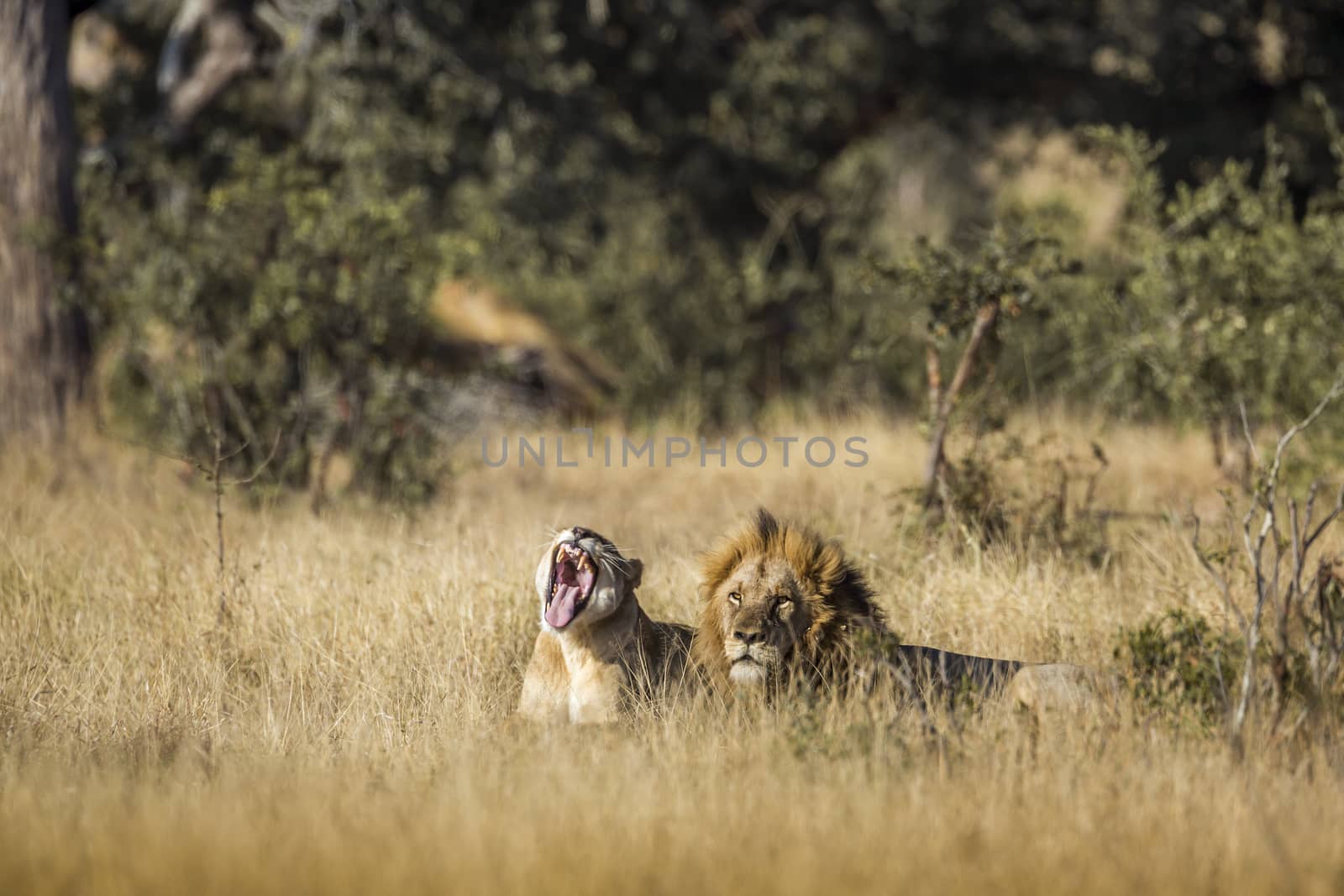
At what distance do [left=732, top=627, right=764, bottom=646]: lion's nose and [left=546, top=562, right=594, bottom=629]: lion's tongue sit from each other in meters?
0.51

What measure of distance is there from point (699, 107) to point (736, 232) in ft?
5.79

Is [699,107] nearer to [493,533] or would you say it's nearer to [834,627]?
[493,533]

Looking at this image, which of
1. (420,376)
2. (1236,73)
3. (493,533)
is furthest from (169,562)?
(1236,73)

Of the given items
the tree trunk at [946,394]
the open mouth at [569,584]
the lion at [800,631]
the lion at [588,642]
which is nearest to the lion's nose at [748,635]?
the lion at [800,631]

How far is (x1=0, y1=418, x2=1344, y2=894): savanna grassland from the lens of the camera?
3480mm

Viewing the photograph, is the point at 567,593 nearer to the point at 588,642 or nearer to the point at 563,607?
the point at 563,607

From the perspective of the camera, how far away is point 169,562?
22.4 feet

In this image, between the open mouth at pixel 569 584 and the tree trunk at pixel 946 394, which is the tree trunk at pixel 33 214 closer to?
the tree trunk at pixel 946 394

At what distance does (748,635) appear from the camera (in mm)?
4707

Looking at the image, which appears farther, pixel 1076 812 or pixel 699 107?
pixel 699 107

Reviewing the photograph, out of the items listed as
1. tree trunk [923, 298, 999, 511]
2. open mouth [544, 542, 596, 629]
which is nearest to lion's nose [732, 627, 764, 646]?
open mouth [544, 542, 596, 629]

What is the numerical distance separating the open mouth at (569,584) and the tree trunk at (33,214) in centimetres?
748

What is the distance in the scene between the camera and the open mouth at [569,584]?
15.5 ft

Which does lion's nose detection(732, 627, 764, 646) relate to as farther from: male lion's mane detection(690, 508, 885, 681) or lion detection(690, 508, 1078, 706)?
male lion's mane detection(690, 508, 885, 681)
